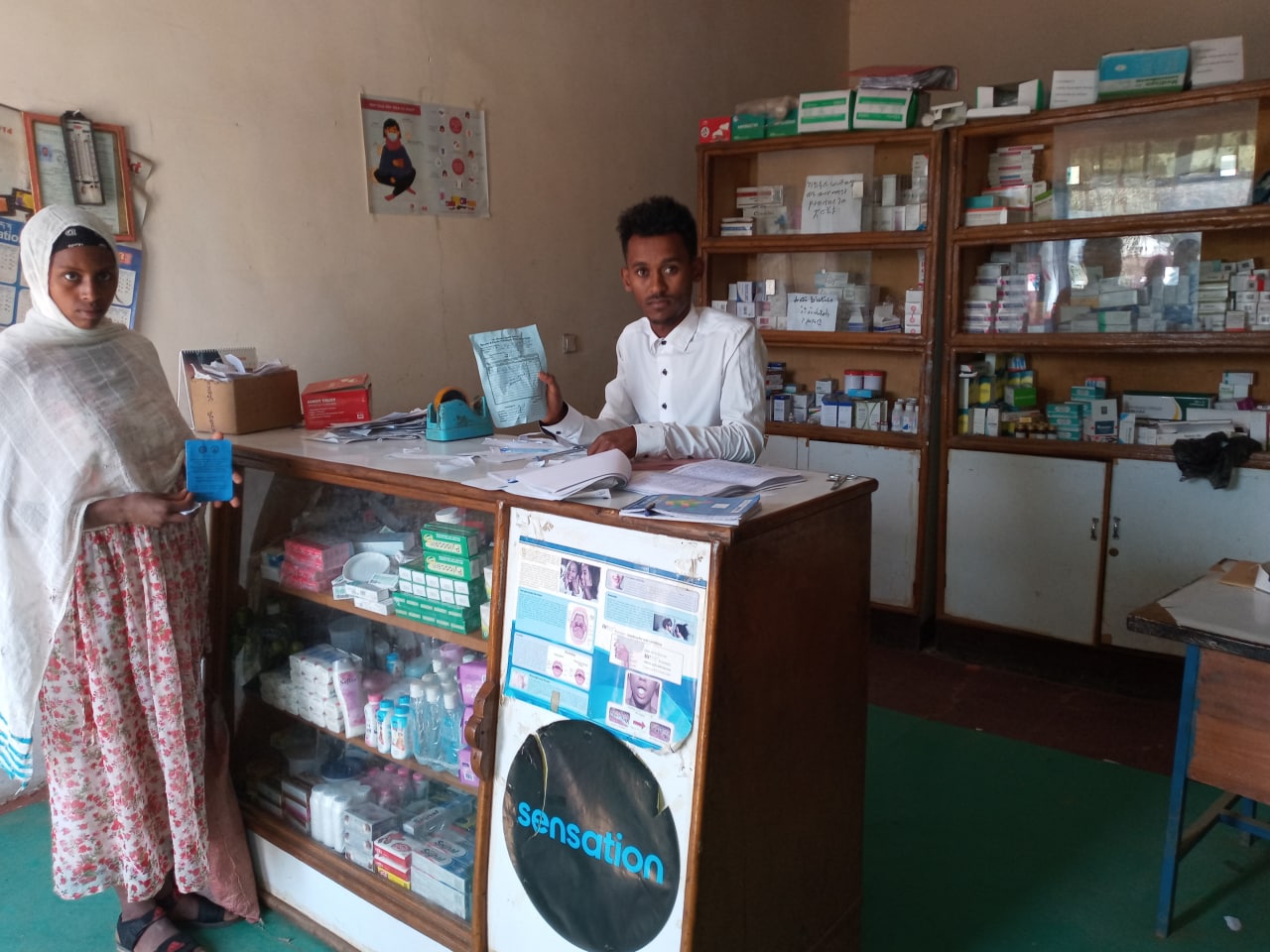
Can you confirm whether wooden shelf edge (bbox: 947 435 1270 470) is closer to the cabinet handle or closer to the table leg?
the table leg

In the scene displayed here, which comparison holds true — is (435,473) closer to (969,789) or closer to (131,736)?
(131,736)

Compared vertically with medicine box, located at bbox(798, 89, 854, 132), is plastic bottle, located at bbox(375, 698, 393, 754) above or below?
below

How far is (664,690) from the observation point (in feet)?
5.15

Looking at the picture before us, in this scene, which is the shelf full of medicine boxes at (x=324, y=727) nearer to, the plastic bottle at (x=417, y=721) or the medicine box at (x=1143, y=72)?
the plastic bottle at (x=417, y=721)

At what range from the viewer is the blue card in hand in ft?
6.61

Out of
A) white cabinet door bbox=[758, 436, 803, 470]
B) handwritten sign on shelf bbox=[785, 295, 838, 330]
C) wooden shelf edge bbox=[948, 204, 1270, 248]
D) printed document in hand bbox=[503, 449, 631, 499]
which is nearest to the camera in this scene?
printed document in hand bbox=[503, 449, 631, 499]

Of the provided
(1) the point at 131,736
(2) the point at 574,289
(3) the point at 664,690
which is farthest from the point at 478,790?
(2) the point at 574,289

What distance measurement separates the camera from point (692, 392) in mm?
2719

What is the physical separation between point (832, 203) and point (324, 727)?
3.18 m

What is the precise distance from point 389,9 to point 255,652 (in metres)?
2.39

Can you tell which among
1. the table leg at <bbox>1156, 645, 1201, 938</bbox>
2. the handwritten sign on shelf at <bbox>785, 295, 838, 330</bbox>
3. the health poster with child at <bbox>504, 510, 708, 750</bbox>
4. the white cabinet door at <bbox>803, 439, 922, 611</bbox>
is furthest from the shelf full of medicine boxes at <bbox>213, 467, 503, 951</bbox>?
the handwritten sign on shelf at <bbox>785, 295, 838, 330</bbox>

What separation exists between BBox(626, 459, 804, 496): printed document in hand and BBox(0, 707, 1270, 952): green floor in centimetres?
128

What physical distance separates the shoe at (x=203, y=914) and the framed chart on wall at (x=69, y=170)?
1.92m

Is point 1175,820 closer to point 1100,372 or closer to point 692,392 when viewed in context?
point 692,392
